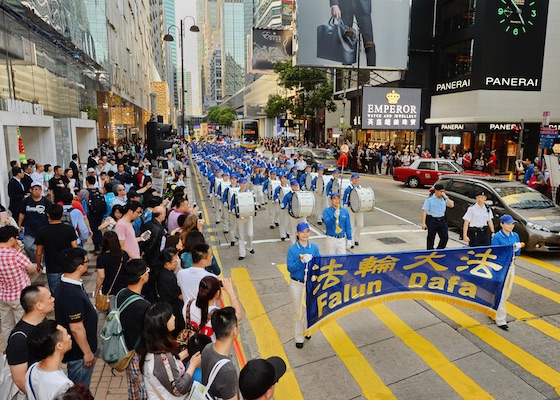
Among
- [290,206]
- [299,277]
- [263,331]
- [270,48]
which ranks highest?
[270,48]

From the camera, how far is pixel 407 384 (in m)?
5.31

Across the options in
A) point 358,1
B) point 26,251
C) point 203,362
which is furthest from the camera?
point 358,1

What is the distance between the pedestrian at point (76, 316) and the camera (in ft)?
13.1

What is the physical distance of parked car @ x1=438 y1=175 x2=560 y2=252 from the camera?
10039mm

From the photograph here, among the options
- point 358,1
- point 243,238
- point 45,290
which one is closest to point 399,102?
point 358,1

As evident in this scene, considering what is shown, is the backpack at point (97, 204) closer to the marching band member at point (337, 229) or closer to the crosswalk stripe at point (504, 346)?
the marching band member at point (337, 229)

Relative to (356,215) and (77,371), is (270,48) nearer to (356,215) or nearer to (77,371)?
(356,215)

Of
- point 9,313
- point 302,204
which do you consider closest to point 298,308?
point 9,313

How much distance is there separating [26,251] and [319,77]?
41.8m

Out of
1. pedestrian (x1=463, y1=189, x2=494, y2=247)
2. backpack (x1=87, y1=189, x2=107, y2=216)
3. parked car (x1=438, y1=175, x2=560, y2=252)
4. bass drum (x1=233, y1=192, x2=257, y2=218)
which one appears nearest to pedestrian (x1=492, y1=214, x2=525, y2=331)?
pedestrian (x1=463, y1=189, x2=494, y2=247)

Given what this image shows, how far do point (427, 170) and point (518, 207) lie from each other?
1224cm

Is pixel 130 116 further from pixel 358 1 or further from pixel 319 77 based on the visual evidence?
pixel 358 1

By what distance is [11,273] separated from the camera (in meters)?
5.26

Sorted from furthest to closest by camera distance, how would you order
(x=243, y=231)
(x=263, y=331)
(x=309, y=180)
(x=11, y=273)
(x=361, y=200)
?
(x=309, y=180) → (x=361, y=200) → (x=243, y=231) → (x=263, y=331) → (x=11, y=273)
